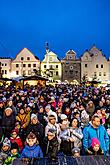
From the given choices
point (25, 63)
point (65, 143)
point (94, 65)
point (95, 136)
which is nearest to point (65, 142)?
point (65, 143)

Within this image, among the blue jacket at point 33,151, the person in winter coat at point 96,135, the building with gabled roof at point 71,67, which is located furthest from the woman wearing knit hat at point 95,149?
the building with gabled roof at point 71,67

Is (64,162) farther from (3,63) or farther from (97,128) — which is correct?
(3,63)

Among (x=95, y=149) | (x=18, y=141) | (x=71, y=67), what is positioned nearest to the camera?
(x=95, y=149)

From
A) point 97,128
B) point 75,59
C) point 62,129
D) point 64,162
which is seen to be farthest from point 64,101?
point 75,59

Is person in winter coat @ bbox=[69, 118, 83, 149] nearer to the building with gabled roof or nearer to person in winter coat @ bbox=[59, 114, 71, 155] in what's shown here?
person in winter coat @ bbox=[59, 114, 71, 155]

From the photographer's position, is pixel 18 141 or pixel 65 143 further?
pixel 18 141

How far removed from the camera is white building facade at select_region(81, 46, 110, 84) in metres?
80.8

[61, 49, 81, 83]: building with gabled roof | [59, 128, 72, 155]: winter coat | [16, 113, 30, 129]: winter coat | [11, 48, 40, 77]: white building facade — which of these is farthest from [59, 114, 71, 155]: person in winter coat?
[11, 48, 40, 77]: white building facade

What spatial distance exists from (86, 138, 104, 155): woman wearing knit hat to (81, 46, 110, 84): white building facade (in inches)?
2871

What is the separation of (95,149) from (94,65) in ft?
244

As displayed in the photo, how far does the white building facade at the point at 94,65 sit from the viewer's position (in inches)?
3179

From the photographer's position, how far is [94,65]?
81.4 m

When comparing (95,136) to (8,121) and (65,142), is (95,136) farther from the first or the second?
(8,121)

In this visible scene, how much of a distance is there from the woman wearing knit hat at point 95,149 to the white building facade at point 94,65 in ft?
239
